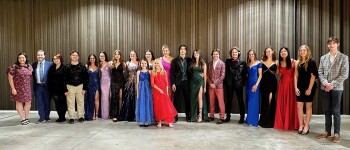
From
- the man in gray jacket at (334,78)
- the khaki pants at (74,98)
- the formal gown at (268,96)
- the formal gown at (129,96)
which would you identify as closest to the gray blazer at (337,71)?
the man in gray jacket at (334,78)

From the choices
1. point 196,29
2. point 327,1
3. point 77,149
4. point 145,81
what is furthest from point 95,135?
point 327,1

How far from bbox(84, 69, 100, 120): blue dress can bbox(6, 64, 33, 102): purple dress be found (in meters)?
1.10

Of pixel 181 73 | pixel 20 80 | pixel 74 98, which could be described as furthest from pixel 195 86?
pixel 20 80

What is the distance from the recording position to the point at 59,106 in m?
6.85

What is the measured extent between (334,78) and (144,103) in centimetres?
304

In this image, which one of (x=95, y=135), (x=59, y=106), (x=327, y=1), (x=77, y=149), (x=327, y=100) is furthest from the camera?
(x=327, y=1)

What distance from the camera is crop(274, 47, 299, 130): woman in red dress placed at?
234 inches

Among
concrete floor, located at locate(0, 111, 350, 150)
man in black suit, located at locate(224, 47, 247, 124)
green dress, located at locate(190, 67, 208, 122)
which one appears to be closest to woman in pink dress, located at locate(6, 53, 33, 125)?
concrete floor, located at locate(0, 111, 350, 150)

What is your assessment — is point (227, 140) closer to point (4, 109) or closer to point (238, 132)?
point (238, 132)

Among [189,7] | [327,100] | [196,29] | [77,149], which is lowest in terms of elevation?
[77,149]

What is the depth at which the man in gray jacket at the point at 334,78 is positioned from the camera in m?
5.04

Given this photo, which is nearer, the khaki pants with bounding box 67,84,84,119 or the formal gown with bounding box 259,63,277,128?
the formal gown with bounding box 259,63,277,128

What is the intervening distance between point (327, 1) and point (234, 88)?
2721 millimetres

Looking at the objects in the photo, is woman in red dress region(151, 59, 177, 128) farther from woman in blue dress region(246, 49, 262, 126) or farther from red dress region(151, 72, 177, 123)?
woman in blue dress region(246, 49, 262, 126)
